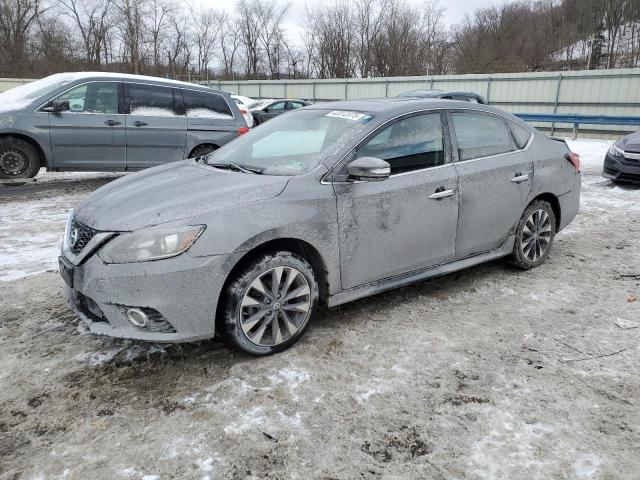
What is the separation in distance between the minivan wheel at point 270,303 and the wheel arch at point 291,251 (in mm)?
37

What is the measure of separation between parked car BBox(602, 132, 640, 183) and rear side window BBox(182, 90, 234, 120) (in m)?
6.66

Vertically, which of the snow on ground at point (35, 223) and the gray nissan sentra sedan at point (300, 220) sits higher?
the gray nissan sentra sedan at point (300, 220)

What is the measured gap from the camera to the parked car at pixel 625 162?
852 cm

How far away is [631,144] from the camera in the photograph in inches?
342

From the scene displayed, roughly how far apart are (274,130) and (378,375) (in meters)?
2.18

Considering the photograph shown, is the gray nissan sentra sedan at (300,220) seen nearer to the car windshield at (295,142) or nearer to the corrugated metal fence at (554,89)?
the car windshield at (295,142)

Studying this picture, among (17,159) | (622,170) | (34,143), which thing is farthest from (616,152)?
(17,159)

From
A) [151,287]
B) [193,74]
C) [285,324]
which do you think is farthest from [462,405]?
[193,74]

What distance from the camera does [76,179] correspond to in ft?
30.3

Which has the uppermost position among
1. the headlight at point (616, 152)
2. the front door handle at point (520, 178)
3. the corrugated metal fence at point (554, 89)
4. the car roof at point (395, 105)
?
the corrugated metal fence at point (554, 89)

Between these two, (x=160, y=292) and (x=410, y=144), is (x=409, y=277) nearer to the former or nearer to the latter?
(x=410, y=144)

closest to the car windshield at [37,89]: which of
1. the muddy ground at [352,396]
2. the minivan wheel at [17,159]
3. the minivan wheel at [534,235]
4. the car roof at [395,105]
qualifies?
the minivan wheel at [17,159]

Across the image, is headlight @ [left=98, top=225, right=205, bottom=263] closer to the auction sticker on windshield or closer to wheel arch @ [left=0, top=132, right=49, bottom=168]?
the auction sticker on windshield

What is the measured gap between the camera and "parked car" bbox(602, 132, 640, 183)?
28.0 feet
